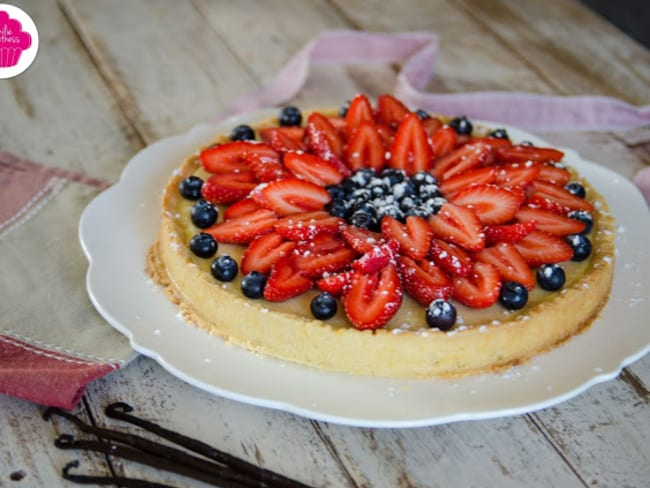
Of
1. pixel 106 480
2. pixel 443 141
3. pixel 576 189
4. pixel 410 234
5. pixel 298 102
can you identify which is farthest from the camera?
pixel 298 102

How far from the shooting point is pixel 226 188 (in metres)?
2.42

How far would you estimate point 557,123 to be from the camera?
324 centimetres

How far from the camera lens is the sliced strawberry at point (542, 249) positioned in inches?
88.5

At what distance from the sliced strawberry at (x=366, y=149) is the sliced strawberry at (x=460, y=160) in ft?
0.52

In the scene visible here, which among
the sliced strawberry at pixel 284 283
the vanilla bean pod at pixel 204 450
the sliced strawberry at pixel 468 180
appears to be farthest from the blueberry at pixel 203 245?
the sliced strawberry at pixel 468 180

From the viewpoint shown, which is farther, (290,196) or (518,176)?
(518,176)

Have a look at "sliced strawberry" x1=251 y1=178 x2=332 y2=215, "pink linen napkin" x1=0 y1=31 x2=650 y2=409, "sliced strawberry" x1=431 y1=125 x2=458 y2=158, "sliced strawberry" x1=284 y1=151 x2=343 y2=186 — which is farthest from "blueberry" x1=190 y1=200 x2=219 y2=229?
"sliced strawberry" x1=431 y1=125 x2=458 y2=158

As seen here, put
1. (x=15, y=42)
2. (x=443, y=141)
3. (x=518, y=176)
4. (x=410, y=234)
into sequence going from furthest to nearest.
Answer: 1. (x=15, y=42)
2. (x=443, y=141)
3. (x=518, y=176)
4. (x=410, y=234)

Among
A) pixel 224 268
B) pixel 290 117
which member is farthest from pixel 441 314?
pixel 290 117

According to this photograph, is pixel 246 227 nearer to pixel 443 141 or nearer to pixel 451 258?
pixel 451 258

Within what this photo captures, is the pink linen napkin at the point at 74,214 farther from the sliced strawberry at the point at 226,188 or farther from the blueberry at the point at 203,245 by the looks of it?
the sliced strawberry at the point at 226,188

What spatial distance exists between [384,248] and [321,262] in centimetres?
15

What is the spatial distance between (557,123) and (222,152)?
4.46 ft

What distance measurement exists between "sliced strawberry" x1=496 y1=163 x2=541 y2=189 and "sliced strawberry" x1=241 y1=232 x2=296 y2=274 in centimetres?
62
